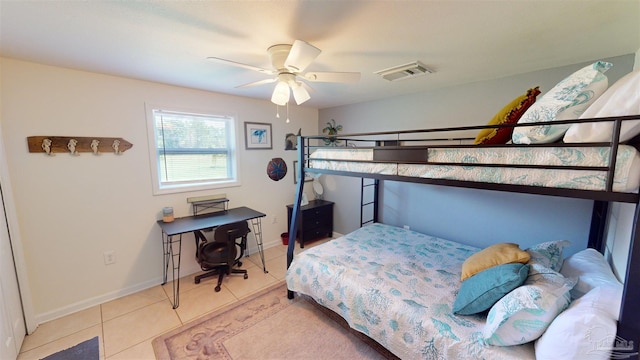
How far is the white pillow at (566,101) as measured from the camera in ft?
3.43

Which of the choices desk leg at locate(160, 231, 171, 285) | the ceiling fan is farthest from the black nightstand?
the ceiling fan

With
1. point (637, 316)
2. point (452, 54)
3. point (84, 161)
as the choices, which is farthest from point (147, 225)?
point (637, 316)

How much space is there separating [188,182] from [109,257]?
106 centimetres

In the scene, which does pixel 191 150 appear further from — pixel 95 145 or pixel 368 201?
pixel 368 201

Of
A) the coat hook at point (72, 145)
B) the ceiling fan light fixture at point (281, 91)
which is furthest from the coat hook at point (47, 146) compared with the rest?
the ceiling fan light fixture at point (281, 91)

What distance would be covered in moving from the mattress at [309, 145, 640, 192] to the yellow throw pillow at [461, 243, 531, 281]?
662 mm

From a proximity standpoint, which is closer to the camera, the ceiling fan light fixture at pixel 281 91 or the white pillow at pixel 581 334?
the white pillow at pixel 581 334

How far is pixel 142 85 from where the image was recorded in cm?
245

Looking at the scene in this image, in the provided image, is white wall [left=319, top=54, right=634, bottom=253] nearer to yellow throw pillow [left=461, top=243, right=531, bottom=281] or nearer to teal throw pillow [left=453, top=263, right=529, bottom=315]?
yellow throw pillow [left=461, top=243, right=531, bottom=281]

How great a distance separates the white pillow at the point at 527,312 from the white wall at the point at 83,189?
302 cm

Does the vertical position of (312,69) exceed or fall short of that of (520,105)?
it exceeds it

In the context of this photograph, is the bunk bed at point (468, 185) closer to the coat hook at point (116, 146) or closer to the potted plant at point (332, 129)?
the potted plant at point (332, 129)

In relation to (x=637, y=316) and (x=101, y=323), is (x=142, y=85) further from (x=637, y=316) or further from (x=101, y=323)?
(x=637, y=316)

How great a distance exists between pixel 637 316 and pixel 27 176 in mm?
3897
